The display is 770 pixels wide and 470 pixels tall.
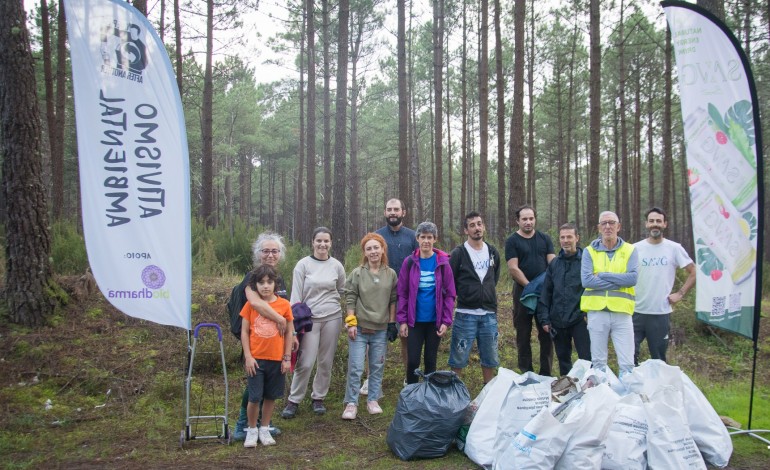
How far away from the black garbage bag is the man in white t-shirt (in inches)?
90.5

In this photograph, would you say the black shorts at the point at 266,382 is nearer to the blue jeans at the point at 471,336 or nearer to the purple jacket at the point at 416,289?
the purple jacket at the point at 416,289

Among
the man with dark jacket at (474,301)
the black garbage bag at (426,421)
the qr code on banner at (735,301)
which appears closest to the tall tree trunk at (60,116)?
the man with dark jacket at (474,301)

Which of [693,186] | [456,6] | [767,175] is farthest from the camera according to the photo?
[767,175]

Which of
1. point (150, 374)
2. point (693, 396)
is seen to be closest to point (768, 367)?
point (693, 396)

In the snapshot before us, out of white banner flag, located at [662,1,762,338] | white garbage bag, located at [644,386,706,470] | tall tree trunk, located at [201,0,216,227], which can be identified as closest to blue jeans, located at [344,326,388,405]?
white garbage bag, located at [644,386,706,470]

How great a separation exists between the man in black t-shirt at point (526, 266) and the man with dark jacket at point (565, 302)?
0.30m

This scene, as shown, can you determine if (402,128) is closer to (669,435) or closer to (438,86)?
(438,86)

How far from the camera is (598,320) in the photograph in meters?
5.07

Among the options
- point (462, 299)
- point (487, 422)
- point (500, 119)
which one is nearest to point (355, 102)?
point (500, 119)

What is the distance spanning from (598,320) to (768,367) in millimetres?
4683

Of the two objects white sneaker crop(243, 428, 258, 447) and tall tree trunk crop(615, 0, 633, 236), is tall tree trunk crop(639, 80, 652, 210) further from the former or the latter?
white sneaker crop(243, 428, 258, 447)

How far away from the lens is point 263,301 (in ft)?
14.6

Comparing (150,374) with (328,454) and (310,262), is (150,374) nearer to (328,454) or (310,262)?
(310,262)

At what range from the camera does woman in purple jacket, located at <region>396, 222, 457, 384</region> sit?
5168 mm
